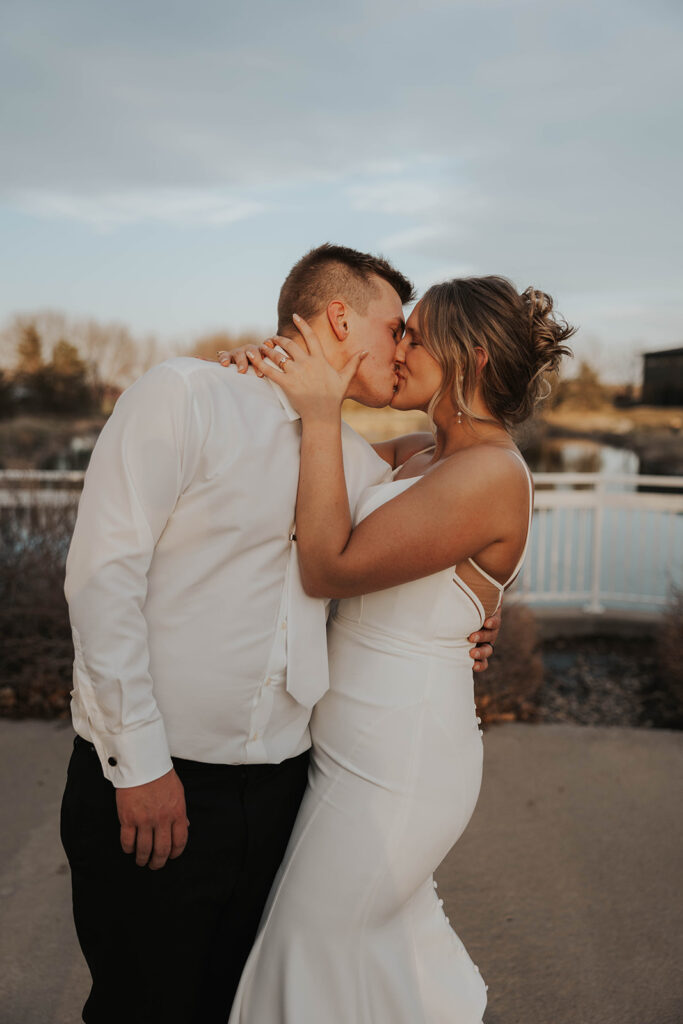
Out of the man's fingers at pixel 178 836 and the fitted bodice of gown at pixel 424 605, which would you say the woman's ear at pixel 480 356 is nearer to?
the fitted bodice of gown at pixel 424 605

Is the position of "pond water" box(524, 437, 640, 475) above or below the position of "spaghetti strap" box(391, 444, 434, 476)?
below

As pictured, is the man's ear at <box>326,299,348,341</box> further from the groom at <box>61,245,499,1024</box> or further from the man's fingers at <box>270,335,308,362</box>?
the groom at <box>61,245,499,1024</box>

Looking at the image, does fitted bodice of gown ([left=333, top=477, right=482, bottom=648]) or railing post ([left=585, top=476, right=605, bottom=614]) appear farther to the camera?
railing post ([left=585, top=476, right=605, bottom=614])

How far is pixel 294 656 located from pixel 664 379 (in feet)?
65.9

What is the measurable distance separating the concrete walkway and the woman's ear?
168 centimetres

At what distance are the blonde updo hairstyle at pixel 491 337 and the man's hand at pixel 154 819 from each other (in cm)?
123

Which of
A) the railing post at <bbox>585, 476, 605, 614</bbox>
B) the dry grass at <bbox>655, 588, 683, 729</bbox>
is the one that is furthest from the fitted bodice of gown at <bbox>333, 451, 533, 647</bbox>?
the railing post at <bbox>585, 476, 605, 614</bbox>

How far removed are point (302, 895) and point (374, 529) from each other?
864 millimetres

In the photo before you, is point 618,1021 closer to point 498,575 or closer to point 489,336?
point 498,575

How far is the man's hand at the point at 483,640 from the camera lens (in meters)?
2.13

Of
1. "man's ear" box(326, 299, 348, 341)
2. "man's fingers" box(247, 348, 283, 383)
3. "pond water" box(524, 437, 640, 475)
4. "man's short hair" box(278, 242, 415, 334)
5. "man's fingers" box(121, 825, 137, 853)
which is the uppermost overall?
"man's short hair" box(278, 242, 415, 334)

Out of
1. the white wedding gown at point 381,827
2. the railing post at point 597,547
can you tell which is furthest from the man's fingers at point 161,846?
the railing post at point 597,547

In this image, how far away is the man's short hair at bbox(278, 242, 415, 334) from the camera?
1987 mm

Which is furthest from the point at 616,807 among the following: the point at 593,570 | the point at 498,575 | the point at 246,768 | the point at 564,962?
the point at 593,570
